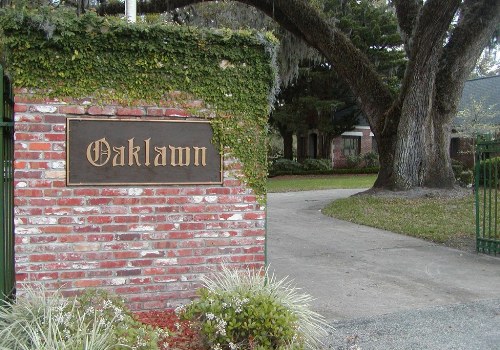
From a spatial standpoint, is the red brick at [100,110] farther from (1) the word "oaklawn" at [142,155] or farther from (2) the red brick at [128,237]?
(2) the red brick at [128,237]

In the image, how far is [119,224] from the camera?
15.1 feet

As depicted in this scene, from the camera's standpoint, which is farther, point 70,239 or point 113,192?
point 113,192

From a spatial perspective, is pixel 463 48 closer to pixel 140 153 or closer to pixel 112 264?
pixel 140 153

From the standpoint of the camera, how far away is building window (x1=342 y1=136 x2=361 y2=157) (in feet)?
123

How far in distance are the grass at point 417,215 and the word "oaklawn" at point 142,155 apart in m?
6.04

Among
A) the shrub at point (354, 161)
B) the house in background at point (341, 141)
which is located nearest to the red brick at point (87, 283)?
the house in background at point (341, 141)

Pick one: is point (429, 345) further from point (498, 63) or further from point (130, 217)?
point (498, 63)

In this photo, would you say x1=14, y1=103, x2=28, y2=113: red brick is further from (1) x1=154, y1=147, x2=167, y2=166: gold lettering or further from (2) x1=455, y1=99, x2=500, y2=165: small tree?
(2) x1=455, y1=99, x2=500, y2=165: small tree

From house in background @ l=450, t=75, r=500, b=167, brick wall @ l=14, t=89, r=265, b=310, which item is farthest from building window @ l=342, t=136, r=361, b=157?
brick wall @ l=14, t=89, r=265, b=310

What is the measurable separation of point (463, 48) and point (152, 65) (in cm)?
1342

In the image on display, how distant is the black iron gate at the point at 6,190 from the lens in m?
4.49

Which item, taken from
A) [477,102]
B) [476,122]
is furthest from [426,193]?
[477,102]

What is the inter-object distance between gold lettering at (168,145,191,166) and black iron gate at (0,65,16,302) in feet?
4.53

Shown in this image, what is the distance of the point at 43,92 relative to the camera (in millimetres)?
4395
